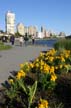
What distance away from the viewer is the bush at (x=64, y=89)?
824 cm

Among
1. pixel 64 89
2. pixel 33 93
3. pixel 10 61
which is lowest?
pixel 10 61

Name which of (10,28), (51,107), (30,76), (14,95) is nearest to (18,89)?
(14,95)

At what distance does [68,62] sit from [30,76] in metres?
3.46

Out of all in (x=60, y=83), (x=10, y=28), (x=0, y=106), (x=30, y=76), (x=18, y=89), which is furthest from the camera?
(x=10, y=28)

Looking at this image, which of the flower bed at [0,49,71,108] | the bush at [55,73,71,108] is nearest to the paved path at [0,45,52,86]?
the bush at [55,73,71,108]

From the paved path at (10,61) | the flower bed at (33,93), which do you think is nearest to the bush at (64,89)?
the flower bed at (33,93)

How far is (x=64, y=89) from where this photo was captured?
9.20 metres

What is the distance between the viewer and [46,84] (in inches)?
361

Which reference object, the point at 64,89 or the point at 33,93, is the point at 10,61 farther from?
the point at 33,93

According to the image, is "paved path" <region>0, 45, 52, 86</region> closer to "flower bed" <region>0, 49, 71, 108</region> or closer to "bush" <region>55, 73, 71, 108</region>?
"bush" <region>55, 73, 71, 108</region>

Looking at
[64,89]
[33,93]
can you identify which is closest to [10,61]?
[64,89]

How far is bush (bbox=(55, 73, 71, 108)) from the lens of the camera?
824 cm

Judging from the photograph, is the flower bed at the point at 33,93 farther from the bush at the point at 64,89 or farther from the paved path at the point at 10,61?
the paved path at the point at 10,61

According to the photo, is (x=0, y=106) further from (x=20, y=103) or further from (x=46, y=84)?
(x=46, y=84)
